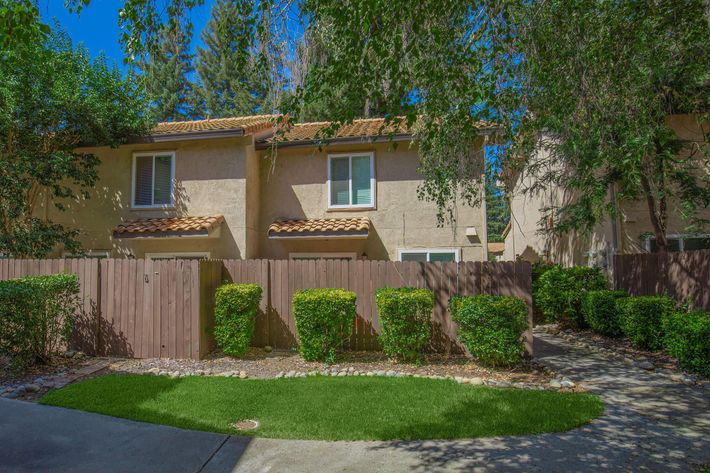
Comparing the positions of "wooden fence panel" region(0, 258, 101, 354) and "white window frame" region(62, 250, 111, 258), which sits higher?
"white window frame" region(62, 250, 111, 258)

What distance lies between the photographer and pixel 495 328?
7.32m

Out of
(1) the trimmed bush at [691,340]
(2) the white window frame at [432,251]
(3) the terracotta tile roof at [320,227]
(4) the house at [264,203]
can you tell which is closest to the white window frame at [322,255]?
(4) the house at [264,203]

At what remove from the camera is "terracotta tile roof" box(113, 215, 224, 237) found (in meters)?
11.5

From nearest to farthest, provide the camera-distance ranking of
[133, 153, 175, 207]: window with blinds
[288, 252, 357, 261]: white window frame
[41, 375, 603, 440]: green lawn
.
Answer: [41, 375, 603, 440]: green lawn < [288, 252, 357, 261]: white window frame < [133, 153, 175, 207]: window with blinds

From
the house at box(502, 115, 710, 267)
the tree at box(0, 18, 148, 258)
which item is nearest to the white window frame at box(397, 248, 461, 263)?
the house at box(502, 115, 710, 267)

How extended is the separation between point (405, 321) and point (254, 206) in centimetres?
674

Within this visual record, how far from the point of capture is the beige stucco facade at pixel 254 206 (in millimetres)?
12234

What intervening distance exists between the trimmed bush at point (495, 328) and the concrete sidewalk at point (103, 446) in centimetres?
420

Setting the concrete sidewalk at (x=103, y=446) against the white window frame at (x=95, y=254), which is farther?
the white window frame at (x=95, y=254)

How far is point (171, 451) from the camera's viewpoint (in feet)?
14.7

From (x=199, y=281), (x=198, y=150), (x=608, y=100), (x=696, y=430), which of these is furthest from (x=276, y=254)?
(x=696, y=430)

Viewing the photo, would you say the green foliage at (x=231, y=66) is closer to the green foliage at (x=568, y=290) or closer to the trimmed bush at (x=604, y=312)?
the trimmed bush at (x=604, y=312)

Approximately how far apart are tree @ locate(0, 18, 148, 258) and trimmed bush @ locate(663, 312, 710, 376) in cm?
1313

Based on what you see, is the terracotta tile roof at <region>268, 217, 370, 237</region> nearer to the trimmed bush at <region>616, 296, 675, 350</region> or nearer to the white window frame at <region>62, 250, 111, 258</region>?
the white window frame at <region>62, 250, 111, 258</region>
